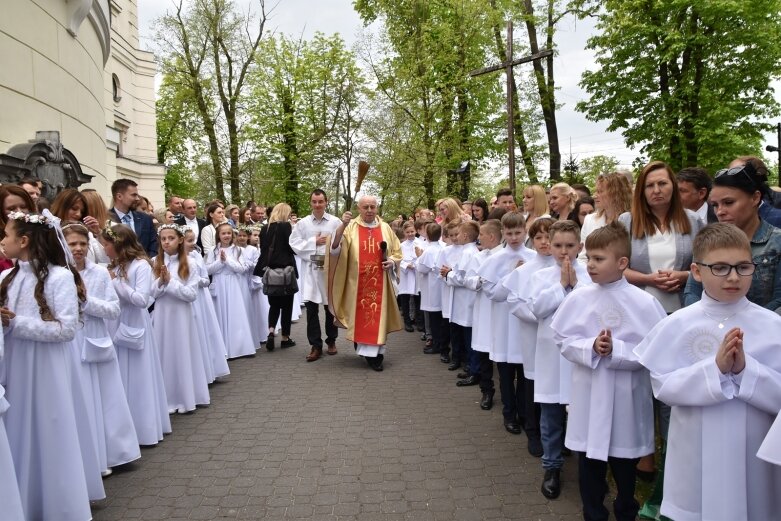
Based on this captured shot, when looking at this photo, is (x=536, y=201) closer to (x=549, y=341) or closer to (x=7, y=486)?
(x=549, y=341)

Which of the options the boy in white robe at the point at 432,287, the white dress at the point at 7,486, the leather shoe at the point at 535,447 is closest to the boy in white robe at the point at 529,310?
the leather shoe at the point at 535,447

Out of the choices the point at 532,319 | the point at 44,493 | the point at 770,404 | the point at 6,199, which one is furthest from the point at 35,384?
the point at 770,404

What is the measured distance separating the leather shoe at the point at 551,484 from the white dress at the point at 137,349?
11.0 ft

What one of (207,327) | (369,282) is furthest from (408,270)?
(207,327)

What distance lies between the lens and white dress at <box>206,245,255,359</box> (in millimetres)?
9344

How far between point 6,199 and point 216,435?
8.76ft

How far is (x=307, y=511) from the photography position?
417 centimetres

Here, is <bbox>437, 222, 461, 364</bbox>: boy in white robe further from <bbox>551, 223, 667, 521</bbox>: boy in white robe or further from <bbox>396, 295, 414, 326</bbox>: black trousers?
<bbox>551, 223, 667, 521</bbox>: boy in white robe

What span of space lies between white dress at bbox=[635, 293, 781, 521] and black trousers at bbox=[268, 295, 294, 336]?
744cm

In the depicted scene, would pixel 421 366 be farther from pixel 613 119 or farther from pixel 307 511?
pixel 613 119

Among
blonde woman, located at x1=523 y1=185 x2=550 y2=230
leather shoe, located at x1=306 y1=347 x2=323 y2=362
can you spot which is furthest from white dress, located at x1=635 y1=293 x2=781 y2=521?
leather shoe, located at x1=306 y1=347 x2=323 y2=362

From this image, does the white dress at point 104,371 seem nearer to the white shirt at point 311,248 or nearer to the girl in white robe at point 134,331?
the girl in white robe at point 134,331

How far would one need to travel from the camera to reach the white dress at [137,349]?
Result: 17.8 feet

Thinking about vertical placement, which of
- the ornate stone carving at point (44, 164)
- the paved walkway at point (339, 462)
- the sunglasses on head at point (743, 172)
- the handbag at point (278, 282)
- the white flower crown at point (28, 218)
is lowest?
the paved walkway at point (339, 462)
